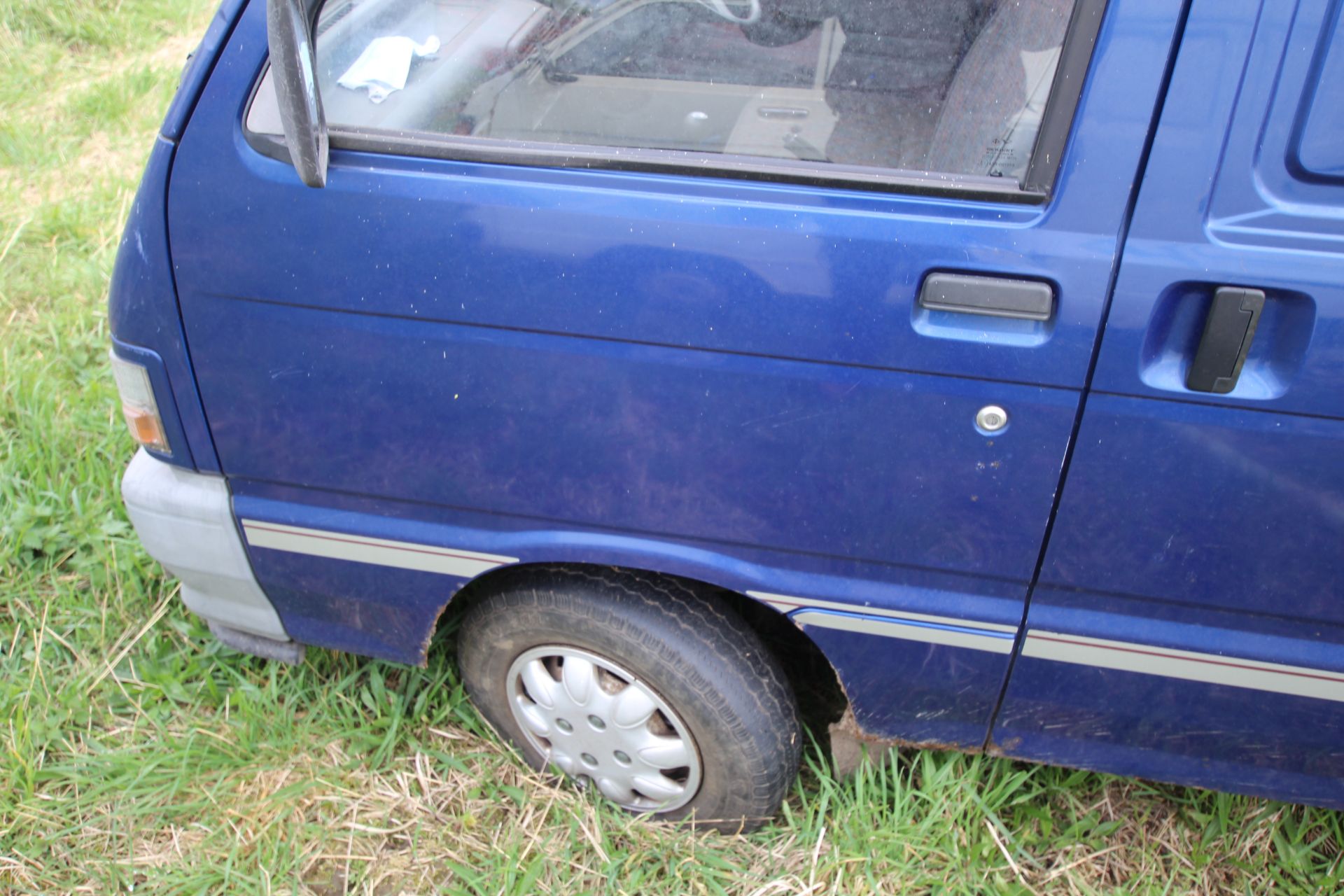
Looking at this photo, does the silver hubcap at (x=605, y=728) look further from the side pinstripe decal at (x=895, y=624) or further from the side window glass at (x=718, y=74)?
the side window glass at (x=718, y=74)

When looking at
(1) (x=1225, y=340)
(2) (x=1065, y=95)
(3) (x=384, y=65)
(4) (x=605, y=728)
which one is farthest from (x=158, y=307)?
(1) (x=1225, y=340)

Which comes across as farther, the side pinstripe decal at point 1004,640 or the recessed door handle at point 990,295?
the side pinstripe decal at point 1004,640

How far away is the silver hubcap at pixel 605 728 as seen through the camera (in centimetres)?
189

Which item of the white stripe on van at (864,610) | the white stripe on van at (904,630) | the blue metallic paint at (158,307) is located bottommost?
the white stripe on van at (904,630)

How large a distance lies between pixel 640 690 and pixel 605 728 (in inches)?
5.7

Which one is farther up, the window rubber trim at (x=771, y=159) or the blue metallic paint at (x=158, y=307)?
the window rubber trim at (x=771, y=159)

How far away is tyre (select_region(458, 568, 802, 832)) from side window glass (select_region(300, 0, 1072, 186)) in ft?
2.79

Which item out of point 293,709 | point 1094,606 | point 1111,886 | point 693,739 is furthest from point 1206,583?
point 293,709

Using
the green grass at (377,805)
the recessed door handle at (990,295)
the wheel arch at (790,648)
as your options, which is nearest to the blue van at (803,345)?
the recessed door handle at (990,295)

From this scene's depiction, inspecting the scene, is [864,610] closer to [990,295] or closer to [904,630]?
[904,630]

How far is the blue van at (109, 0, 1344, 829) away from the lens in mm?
1337

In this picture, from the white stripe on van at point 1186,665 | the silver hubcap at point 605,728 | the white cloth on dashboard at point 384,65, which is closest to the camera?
the white stripe on van at point 1186,665

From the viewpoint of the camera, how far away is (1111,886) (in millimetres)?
1948

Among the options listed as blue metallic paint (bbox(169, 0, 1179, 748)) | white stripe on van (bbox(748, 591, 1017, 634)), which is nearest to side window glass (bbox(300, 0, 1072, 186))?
blue metallic paint (bbox(169, 0, 1179, 748))
